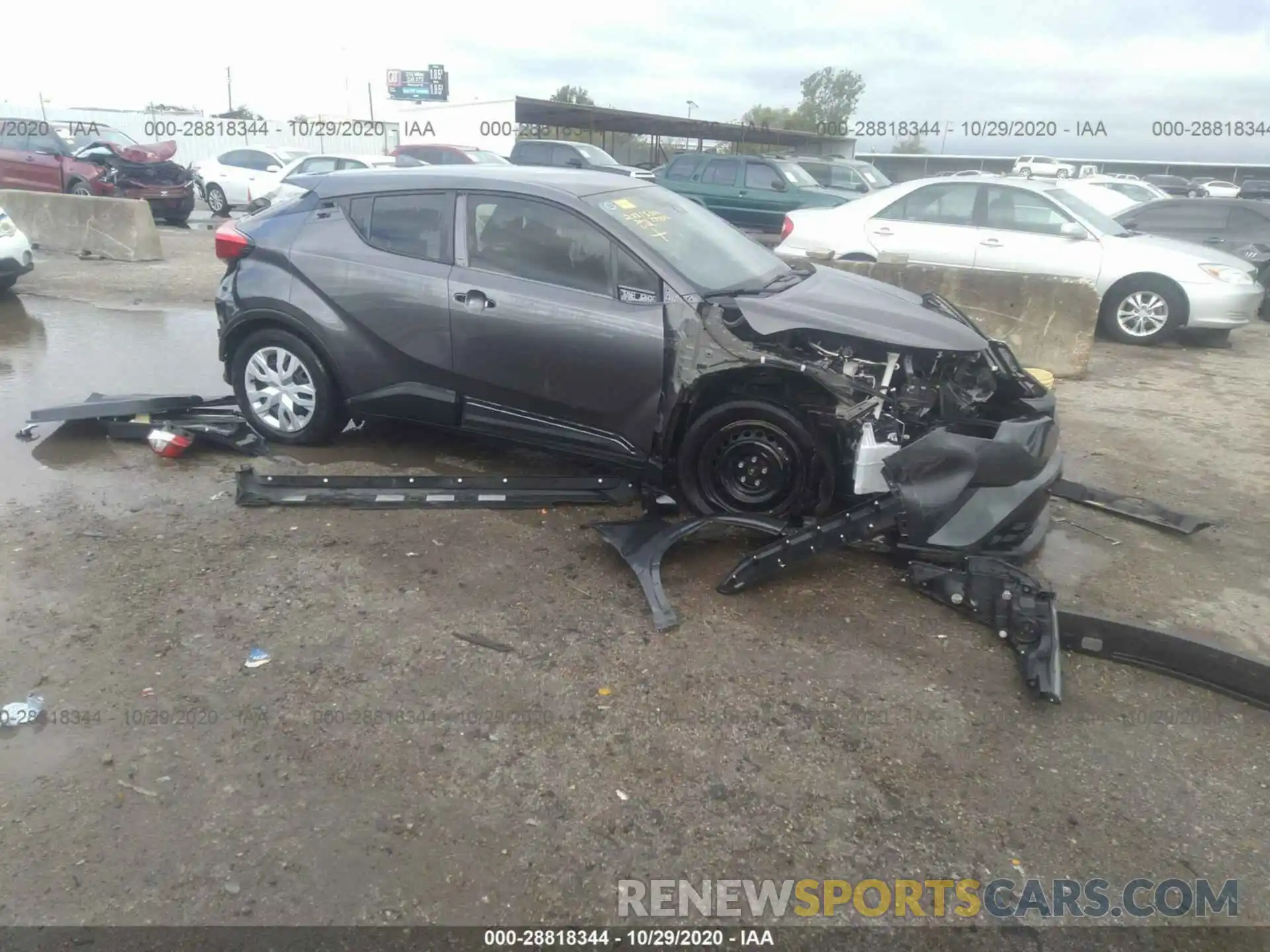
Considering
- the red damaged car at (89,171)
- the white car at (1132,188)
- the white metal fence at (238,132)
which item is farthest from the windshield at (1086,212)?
the white metal fence at (238,132)

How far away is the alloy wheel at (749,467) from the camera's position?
14.3 ft

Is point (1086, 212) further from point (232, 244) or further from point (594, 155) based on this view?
point (594, 155)

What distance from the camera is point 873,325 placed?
4262mm

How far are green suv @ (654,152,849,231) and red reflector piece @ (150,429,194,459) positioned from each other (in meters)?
11.1

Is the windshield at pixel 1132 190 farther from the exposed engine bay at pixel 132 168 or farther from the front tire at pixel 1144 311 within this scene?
the exposed engine bay at pixel 132 168

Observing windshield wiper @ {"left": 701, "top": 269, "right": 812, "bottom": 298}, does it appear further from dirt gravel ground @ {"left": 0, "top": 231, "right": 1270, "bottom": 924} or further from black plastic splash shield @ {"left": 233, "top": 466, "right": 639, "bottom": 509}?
dirt gravel ground @ {"left": 0, "top": 231, "right": 1270, "bottom": 924}

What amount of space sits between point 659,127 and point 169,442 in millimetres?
26832

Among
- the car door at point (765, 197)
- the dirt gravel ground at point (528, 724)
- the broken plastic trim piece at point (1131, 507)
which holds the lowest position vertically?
the dirt gravel ground at point (528, 724)

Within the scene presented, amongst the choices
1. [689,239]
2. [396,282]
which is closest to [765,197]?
[689,239]

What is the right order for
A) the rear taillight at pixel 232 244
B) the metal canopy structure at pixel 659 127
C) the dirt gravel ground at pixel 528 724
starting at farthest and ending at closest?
the metal canopy structure at pixel 659 127, the rear taillight at pixel 232 244, the dirt gravel ground at pixel 528 724

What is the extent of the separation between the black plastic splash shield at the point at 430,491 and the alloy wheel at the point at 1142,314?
24.2 feet

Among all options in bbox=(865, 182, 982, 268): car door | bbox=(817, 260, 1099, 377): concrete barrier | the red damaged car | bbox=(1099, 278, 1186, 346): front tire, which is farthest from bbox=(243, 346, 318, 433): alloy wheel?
the red damaged car

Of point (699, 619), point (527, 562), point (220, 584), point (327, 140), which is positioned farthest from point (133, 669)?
point (327, 140)

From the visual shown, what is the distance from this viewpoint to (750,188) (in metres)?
15.6
